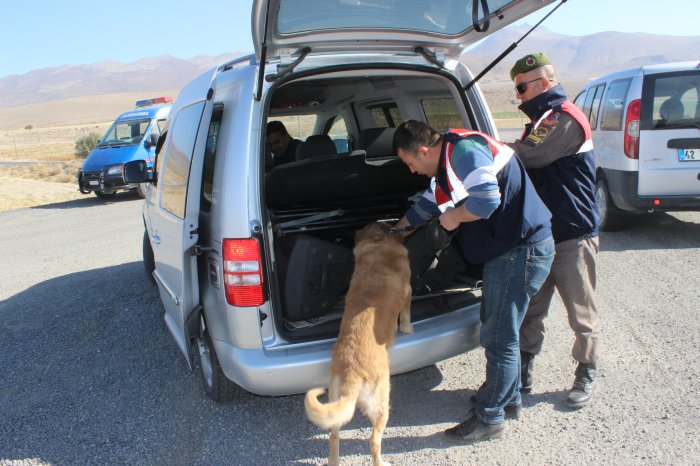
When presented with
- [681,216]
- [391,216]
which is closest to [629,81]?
[681,216]

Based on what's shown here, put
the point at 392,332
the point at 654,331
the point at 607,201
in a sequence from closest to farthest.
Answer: the point at 392,332
the point at 654,331
the point at 607,201

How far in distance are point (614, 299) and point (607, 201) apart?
2428mm

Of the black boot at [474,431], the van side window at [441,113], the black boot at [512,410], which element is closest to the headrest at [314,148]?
the van side window at [441,113]

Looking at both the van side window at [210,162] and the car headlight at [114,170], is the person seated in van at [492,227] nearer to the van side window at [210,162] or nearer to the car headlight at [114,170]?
the van side window at [210,162]

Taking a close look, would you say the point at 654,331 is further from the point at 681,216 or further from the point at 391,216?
the point at 681,216

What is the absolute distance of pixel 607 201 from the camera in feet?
22.6

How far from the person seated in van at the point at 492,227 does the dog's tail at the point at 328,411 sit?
0.85 meters

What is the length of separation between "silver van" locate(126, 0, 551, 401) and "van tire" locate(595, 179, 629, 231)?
4138 millimetres

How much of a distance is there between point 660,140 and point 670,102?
46 centimetres

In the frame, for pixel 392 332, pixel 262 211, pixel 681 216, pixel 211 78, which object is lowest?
pixel 681 216

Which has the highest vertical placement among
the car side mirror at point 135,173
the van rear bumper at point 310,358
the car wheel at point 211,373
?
the car side mirror at point 135,173

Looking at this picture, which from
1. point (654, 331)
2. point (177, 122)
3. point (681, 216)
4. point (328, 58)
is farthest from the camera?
point (681, 216)

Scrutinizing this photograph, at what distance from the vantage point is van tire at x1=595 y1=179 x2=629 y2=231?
6.86m

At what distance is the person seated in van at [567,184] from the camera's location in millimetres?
3090
